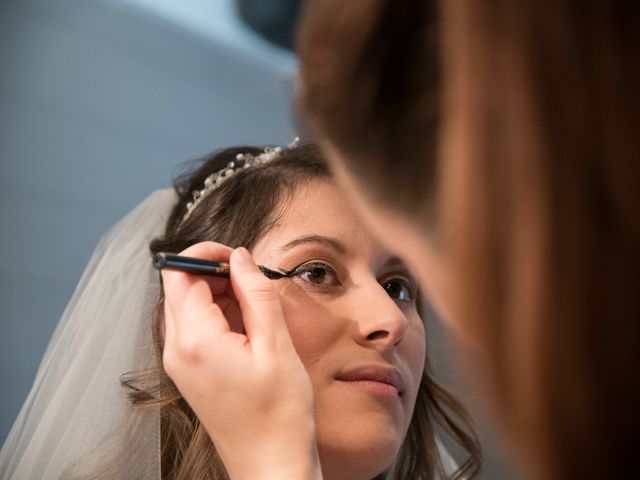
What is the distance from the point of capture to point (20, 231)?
5.38ft

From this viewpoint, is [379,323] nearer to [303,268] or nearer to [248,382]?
[303,268]

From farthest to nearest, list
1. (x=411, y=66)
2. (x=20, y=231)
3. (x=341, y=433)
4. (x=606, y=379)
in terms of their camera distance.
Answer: (x=20, y=231) < (x=341, y=433) < (x=411, y=66) < (x=606, y=379)

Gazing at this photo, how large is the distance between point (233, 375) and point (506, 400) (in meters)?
0.38

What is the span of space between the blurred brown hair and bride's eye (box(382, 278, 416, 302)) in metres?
0.68

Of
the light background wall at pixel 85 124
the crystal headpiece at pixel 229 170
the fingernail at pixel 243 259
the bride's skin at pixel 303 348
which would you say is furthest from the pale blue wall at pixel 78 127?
the fingernail at pixel 243 259

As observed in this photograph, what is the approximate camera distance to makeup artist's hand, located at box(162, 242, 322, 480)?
2.26ft

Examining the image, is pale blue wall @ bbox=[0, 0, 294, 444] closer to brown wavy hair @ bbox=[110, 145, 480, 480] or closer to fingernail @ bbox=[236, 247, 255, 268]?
brown wavy hair @ bbox=[110, 145, 480, 480]

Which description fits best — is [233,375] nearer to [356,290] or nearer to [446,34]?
[356,290]

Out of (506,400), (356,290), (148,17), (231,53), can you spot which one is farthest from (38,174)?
(506,400)

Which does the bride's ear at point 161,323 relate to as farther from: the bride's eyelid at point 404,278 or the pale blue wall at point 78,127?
the pale blue wall at point 78,127

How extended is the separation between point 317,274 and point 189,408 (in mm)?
259

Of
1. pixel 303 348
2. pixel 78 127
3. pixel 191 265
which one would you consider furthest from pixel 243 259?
pixel 78 127

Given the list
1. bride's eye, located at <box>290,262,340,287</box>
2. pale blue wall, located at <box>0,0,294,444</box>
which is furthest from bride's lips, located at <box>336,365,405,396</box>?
pale blue wall, located at <box>0,0,294,444</box>

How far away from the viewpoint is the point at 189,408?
1035 millimetres
